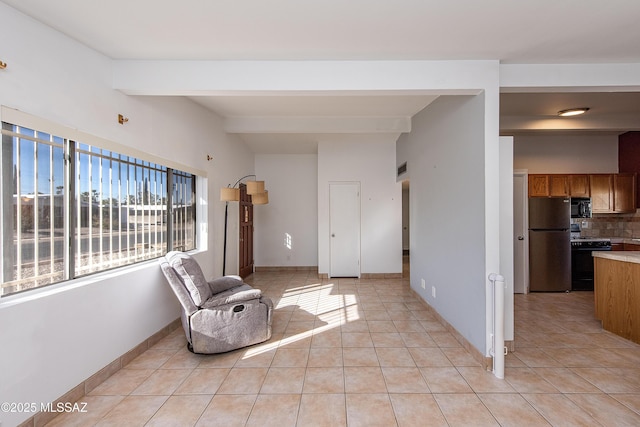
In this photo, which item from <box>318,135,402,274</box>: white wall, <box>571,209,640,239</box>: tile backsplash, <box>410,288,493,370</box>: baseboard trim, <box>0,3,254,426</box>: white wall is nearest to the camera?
<box>0,3,254,426</box>: white wall

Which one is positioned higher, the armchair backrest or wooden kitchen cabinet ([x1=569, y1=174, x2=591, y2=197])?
wooden kitchen cabinet ([x1=569, y1=174, x2=591, y2=197])

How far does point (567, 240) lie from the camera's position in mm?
4887

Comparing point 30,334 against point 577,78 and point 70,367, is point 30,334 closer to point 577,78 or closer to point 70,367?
point 70,367

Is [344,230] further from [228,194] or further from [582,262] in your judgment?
[582,262]

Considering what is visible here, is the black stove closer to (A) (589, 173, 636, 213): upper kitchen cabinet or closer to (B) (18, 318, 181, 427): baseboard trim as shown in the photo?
(A) (589, 173, 636, 213): upper kitchen cabinet

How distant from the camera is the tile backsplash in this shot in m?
5.36

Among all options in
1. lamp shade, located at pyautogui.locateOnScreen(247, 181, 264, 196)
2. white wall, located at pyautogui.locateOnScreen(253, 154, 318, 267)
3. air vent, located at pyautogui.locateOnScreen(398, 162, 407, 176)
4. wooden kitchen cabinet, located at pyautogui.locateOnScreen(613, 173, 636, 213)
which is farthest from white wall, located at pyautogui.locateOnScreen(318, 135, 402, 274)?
wooden kitchen cabinet, located at pyautogui.locateOnScreen(613, 173, 636, 213)

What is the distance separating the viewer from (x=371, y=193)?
→ 5.92m

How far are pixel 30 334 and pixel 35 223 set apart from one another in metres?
0.70

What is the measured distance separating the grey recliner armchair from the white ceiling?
6.17 ft

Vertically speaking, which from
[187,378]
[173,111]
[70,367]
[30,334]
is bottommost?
[187,378]

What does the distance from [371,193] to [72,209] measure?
4725 millimetres

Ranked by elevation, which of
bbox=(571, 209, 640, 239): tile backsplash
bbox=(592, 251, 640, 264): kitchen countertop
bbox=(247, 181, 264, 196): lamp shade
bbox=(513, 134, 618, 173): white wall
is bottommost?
bbox=(592, 251, 640, 264): kitchen countertop

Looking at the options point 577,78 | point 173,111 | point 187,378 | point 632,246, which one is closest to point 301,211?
point 173,111
